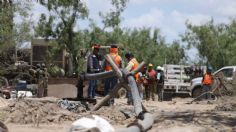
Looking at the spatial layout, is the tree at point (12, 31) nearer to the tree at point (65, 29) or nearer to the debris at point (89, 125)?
the tree at point (65, 29)

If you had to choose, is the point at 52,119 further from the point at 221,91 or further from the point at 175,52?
the point at 175,52

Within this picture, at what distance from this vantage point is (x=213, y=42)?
2190 inches

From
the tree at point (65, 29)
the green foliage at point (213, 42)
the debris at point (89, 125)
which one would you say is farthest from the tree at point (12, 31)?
the green foliage at point (213, 42)

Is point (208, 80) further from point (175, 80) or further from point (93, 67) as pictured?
point (175, 80)

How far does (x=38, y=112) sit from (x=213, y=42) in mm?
45861

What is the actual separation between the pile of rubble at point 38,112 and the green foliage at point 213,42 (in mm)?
43179

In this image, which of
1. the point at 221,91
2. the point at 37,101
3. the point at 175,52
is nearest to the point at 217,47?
the point at 175,52

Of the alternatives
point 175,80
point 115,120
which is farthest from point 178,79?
point 115,120

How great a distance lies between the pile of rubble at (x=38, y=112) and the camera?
11070 millimetres

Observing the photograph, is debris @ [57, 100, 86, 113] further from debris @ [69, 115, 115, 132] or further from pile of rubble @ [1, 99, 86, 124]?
debris @ [69, 115, 115, 132]

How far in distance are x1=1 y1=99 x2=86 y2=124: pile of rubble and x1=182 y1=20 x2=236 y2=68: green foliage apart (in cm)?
4318

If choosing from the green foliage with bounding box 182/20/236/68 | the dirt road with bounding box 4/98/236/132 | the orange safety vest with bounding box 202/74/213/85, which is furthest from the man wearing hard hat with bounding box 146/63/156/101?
the green foliage with bounding box 182/20/236/68

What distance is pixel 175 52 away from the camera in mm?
63344

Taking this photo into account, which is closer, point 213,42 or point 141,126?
point 141,126
